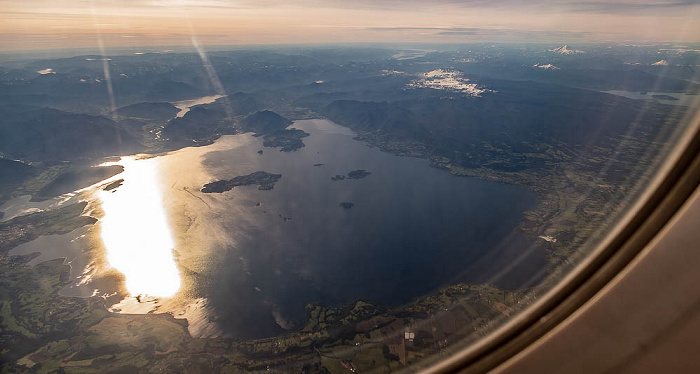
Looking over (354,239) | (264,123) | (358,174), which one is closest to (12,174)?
(264,123)

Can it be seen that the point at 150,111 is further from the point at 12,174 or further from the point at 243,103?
the point at 12,174

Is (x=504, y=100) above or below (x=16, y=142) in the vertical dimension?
above

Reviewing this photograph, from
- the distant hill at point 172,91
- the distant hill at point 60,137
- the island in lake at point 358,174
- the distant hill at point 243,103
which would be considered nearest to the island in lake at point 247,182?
the island in lake at point 358,174

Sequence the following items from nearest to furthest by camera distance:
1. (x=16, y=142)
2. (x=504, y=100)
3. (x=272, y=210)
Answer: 1. (x=272, y=210)
2. (x=16, y=142)
3. (x=504, y=100)

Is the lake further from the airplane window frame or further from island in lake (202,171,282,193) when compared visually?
the airplane window frame

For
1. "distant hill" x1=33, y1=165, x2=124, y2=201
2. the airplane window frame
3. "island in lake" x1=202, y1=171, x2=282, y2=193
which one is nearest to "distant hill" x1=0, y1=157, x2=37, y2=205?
"distant hill" x1=33, y1=165, x2=124, y2=201

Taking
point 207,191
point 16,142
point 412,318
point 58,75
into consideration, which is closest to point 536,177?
point 412,318

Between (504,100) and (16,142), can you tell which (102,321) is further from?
(504,100)
